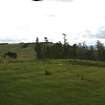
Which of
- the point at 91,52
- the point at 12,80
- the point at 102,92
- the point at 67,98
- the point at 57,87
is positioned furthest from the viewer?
the point at 91,52

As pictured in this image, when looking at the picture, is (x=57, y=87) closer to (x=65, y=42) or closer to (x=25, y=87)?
(x=25, y=87)

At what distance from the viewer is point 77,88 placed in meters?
32.3

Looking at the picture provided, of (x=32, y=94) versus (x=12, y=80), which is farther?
(x=12, y=80)

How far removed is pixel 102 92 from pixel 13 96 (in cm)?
843

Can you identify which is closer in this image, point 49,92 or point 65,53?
point 49,92

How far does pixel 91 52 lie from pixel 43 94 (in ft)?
334

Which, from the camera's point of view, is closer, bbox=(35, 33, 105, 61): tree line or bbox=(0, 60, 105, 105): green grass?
bbox=(0, 60, 105, 105): green grass

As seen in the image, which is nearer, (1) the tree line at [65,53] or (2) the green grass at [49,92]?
(2) the green grass at [49,92]

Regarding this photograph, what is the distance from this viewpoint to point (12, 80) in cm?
3628

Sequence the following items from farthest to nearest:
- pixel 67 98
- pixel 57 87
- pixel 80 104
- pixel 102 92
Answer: pixel 57 87, pixel 102 92, pixel 67 98, pixel 80 104

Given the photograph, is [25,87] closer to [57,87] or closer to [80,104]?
[57,87]

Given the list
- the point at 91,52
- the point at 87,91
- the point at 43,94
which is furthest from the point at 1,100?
the point at 91,52

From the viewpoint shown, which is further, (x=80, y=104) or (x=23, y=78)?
(x=23, y=78)

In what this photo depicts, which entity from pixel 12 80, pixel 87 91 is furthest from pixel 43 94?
pixel 12 80
